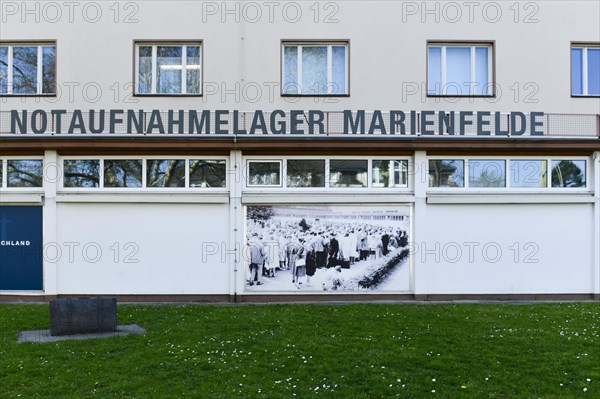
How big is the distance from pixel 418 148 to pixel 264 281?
4669 millimetres

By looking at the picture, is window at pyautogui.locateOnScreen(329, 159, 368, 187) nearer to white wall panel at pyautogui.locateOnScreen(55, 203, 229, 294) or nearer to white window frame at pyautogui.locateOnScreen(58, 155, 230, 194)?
white window frame at pyautogui.locateOnScreen(58, 155, 230, 194)

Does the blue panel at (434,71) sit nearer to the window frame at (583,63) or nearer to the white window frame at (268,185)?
the window frame at (583,63)

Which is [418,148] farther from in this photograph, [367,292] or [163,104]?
[163,104]

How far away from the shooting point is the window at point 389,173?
12.0 m

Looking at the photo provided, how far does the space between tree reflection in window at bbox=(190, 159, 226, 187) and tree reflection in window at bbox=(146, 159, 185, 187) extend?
0.84ft

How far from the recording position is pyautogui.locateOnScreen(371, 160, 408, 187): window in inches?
472

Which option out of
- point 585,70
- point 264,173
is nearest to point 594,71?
point 585,70

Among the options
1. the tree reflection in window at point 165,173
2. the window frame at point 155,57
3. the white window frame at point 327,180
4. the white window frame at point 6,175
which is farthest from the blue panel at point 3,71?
the white window frame at point 327,180

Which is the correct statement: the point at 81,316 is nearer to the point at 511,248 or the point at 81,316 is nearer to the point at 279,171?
the point at 279,171

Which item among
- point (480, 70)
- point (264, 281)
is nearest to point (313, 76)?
point (480, 70)

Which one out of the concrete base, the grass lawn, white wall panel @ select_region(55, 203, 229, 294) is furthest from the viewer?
white wall panel @ select_region(55, 203, 229, 294)

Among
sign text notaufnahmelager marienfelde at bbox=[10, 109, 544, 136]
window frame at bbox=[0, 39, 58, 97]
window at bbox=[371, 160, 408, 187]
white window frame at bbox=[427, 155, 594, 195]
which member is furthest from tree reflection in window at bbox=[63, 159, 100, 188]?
white window frame at bbox=[427, 155, 594, 195]

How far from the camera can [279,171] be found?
39.1 ft

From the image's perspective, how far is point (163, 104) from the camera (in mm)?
12188
